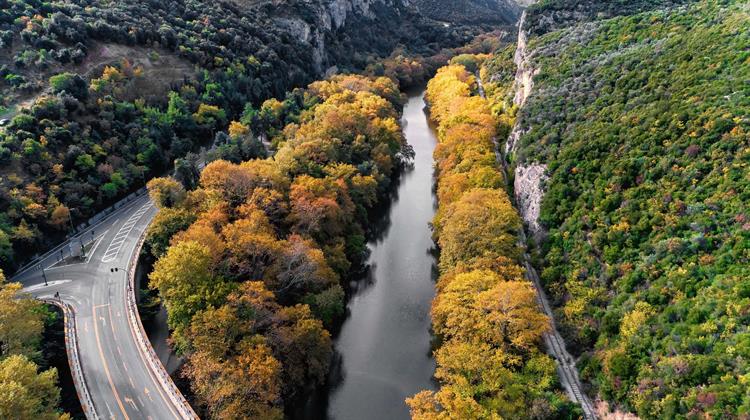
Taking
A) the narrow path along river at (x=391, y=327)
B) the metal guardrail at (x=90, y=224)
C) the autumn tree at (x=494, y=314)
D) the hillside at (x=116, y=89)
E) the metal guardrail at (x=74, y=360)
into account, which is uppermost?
the hillside at (x=116, y=89)

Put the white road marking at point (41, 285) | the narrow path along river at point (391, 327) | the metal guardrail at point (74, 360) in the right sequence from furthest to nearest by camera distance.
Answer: the white road marking at point (41, 285), the narrow path along river at point (391, 327), the metal guardrail at point (74, 360)

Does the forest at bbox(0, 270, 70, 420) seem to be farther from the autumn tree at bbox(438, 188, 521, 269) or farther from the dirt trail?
the dirt trail

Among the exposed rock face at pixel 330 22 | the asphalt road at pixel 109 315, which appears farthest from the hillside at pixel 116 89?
the asphalt road at pixel 109 315

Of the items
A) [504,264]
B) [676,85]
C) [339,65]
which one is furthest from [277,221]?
[339,65]

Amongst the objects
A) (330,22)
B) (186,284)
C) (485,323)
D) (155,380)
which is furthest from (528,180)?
(330,22)

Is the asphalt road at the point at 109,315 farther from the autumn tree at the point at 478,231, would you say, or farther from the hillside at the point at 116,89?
the autumn tree at the point at 478,231

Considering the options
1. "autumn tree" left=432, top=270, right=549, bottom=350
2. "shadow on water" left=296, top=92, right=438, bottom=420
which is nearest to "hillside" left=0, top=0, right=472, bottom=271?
"shadow on water" left=296, top=92, right=438, bottom=420

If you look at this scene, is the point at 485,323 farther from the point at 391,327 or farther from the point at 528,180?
→ the point at 528,180
